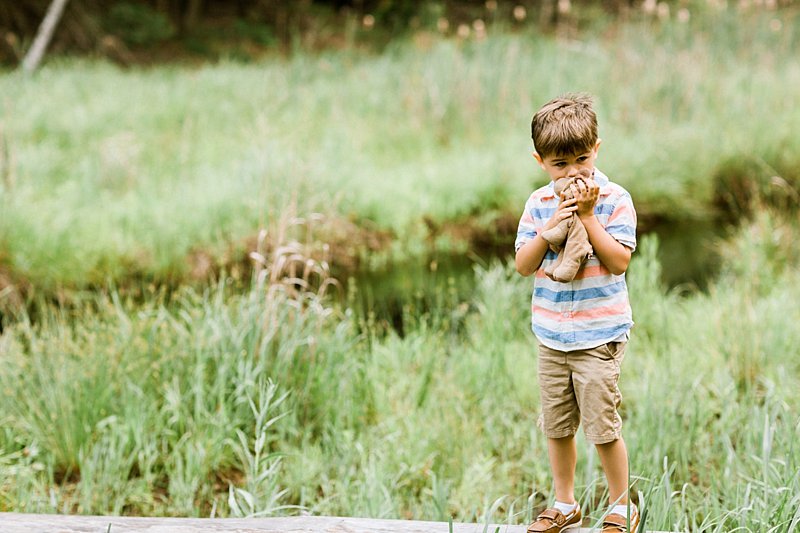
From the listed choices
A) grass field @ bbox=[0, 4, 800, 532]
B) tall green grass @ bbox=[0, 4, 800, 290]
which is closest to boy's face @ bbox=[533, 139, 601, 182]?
grass field @ bbox=[0, 4, 800, 532]

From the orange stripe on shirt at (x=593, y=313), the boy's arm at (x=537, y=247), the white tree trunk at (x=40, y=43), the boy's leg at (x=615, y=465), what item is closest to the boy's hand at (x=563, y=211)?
the boy's arm at (x=537, y=247)

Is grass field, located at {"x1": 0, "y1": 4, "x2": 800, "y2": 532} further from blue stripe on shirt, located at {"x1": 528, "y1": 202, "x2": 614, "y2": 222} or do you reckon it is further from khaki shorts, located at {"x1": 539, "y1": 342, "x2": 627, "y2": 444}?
blue stripe on shirt, located at {"x1": 528, "y1": 202, "x2": 614, "y2": 222}

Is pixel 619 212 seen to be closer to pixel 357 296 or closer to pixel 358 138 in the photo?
pixel 357 296

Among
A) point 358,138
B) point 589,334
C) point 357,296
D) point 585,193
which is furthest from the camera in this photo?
A: point 358,138

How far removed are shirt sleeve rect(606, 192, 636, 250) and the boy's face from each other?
0.13m

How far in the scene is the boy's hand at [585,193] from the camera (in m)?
2.21

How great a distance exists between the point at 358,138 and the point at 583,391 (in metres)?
6.85

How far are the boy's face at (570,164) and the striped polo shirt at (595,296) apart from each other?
0.06 meters

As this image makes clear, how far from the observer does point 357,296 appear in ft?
19.9

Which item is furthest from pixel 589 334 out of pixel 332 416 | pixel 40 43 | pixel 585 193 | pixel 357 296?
pixel 40 43

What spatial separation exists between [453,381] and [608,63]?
6.80 m

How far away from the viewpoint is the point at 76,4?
13.6 m

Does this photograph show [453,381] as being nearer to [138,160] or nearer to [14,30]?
[138,160]

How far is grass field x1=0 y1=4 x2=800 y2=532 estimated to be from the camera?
338 centimetres
